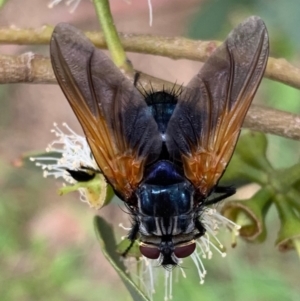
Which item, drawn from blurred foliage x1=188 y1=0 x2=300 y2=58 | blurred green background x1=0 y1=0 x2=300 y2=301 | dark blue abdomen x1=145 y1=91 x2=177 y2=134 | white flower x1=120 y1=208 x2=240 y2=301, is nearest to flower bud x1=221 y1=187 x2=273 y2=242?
white flower x1=120 y1=208 x2=240 y2=301

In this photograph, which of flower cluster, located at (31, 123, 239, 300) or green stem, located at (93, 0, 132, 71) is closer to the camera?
green stem, located at (93, 0, 132, 71)

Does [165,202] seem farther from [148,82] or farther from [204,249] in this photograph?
[204,249]

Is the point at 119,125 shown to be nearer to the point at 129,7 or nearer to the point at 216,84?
the point at 216,84

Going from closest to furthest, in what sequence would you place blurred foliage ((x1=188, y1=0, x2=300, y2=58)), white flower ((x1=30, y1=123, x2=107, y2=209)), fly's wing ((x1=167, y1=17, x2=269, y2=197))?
1. fly's wing ((x1=167, y1=17, x2=269, y2=197))
2. white flower ((x1=30, y1=123, x2=107, y2=209))
3. blurred foliage ((x1=188, y1=0, x2=300, y2=58))

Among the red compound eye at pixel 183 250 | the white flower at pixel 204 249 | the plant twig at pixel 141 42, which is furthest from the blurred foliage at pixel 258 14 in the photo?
the red compound eye at pixel 183 250

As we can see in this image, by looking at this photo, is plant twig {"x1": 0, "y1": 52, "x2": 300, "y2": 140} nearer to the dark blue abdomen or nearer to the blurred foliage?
the dark blue abdomen

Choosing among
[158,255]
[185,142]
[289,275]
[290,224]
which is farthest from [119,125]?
[289,275]
